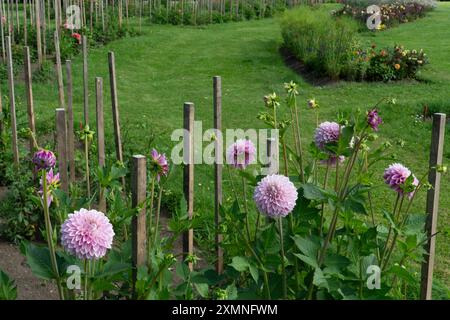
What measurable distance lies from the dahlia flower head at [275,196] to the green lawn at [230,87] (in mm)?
2184

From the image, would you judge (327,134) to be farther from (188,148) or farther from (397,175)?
(188,148)

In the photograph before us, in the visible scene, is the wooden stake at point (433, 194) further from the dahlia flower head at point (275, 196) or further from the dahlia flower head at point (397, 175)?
the dahlia flower head at point (275, 196)

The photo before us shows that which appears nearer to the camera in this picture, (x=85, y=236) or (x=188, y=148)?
(x=85, y=236)

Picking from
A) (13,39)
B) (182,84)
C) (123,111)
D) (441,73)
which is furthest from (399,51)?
(13,39)

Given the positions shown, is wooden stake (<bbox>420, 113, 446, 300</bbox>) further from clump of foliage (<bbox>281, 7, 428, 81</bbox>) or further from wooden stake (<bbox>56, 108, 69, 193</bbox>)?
clump of foliage (<bbox>281, 7, 428, 81</bbox>)

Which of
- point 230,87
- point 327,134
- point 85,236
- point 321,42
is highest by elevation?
point 327,134

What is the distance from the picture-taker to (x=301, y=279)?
7.79 ft

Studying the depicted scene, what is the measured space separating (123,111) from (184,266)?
17.6ft

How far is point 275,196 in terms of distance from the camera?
2.03 meters

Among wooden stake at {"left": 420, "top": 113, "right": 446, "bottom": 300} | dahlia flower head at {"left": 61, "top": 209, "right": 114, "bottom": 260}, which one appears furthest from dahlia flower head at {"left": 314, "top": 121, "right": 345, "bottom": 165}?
dahlia flower head at {"left": 61, "top": 209, "right": 114, "bottom": 260}

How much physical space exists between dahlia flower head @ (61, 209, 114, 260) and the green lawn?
2.34 m

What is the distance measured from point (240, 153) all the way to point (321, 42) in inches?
299

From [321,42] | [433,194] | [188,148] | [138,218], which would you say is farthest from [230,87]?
[138,218]
